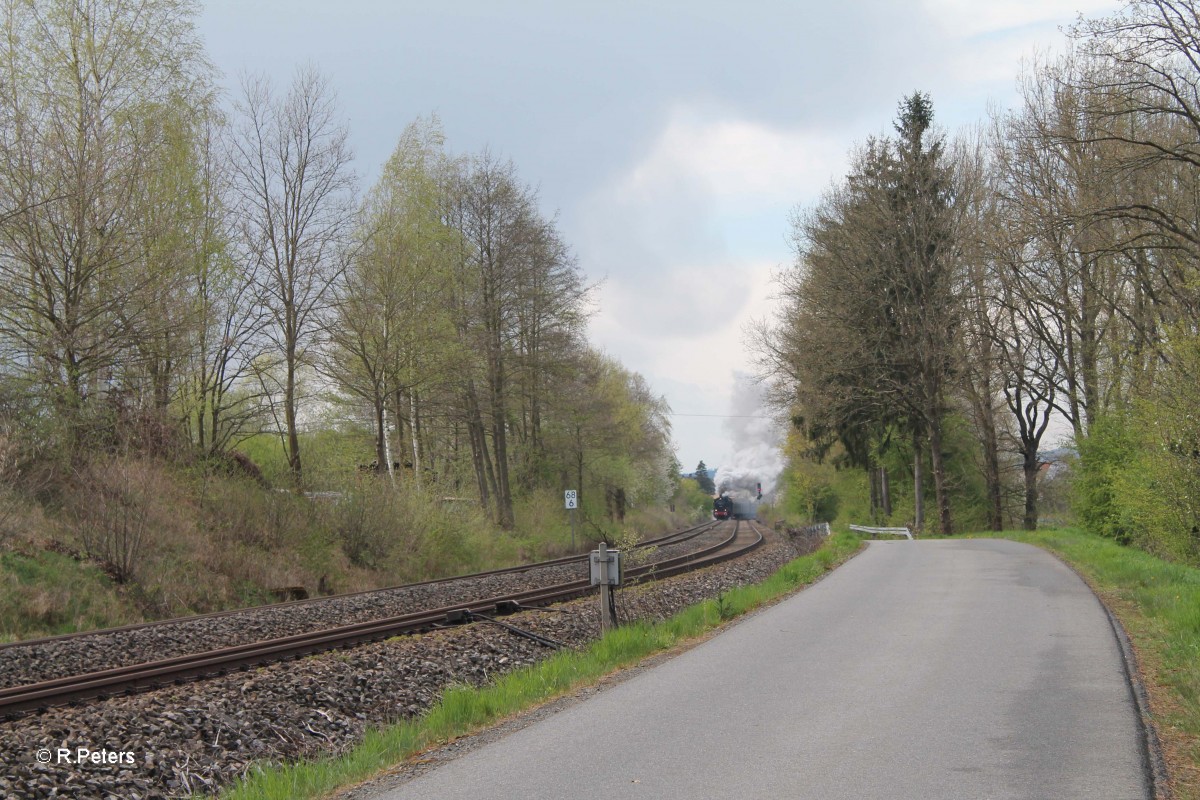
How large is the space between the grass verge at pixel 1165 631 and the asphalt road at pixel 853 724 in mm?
268

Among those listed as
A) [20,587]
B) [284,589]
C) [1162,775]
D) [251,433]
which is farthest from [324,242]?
[1162,775]

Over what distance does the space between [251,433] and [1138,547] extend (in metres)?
23.1

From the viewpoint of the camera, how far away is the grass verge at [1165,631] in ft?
20.9

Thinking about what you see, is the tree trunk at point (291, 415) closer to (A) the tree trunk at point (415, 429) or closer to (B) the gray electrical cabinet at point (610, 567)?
(A) the tree trunk at point (415, 429)

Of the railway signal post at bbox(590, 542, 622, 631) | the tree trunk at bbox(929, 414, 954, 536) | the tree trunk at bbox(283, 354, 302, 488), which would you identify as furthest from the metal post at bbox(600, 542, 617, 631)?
the tree trunk at bbox(929, 414, 954, 536)

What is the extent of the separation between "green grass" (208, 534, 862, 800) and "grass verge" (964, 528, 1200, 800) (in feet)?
16.5

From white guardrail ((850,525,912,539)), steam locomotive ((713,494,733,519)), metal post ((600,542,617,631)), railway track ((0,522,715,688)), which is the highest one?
metal post ((600,542,617,631))

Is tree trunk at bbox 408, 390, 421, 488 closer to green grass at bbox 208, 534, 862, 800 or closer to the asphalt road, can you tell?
green grass at bbox 208, 534, 862, 800

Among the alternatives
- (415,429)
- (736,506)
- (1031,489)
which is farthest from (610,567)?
(736,506)

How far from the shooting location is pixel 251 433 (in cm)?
2508

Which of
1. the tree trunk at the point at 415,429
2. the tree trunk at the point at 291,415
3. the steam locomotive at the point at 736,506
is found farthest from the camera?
the steam locomotive at the point at 736,506

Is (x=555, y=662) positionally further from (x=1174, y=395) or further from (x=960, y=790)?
(x=1174, y=395)

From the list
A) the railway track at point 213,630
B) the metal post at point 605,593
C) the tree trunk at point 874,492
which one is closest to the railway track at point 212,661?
the railway track at point 213,630

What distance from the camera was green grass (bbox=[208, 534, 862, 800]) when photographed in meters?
6.21
